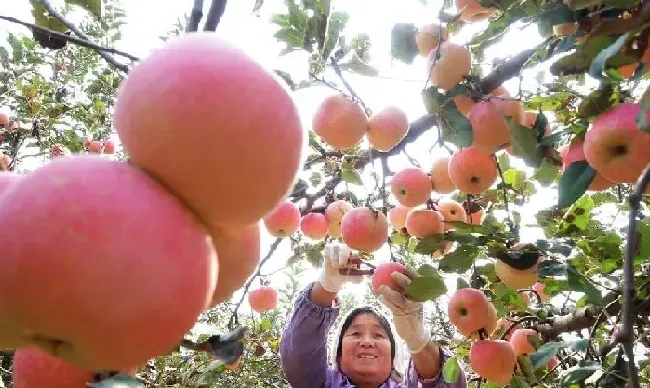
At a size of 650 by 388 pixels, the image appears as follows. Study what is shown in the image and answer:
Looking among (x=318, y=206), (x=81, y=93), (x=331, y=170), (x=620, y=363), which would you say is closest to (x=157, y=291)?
(x=620, y=363)

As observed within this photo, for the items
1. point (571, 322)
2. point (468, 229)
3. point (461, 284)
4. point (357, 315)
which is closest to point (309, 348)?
point (357, 315)

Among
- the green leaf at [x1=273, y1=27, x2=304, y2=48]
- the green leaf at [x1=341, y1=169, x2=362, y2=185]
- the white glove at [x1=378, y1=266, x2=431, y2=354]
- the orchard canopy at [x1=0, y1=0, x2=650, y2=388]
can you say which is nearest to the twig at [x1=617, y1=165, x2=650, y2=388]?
the orchard canopy at [x1=0, y1=0, x2=650, y2=388]

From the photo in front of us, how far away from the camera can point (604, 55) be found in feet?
2.73

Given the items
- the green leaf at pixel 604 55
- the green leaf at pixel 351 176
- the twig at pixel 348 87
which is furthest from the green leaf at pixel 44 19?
the green leaf at pixel 604 55

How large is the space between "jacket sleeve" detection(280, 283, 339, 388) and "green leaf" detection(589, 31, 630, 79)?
201 cm

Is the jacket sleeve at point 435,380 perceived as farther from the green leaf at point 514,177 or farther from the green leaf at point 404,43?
the green leaf at point 404,43

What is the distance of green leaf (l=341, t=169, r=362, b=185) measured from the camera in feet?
6.95

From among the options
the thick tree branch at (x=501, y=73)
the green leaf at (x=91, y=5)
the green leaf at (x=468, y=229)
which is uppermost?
the green leaf at (x=91, y=5)

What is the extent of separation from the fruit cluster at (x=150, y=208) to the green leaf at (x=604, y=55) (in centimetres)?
50

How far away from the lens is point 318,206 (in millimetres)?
2570

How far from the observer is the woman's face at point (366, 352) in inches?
108

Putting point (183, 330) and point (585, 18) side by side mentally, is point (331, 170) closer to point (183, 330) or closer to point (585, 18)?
point (585, 18)

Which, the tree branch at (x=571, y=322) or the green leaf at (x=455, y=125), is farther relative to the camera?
the tree branch at (x=571, y=322)

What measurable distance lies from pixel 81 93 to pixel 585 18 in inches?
207
